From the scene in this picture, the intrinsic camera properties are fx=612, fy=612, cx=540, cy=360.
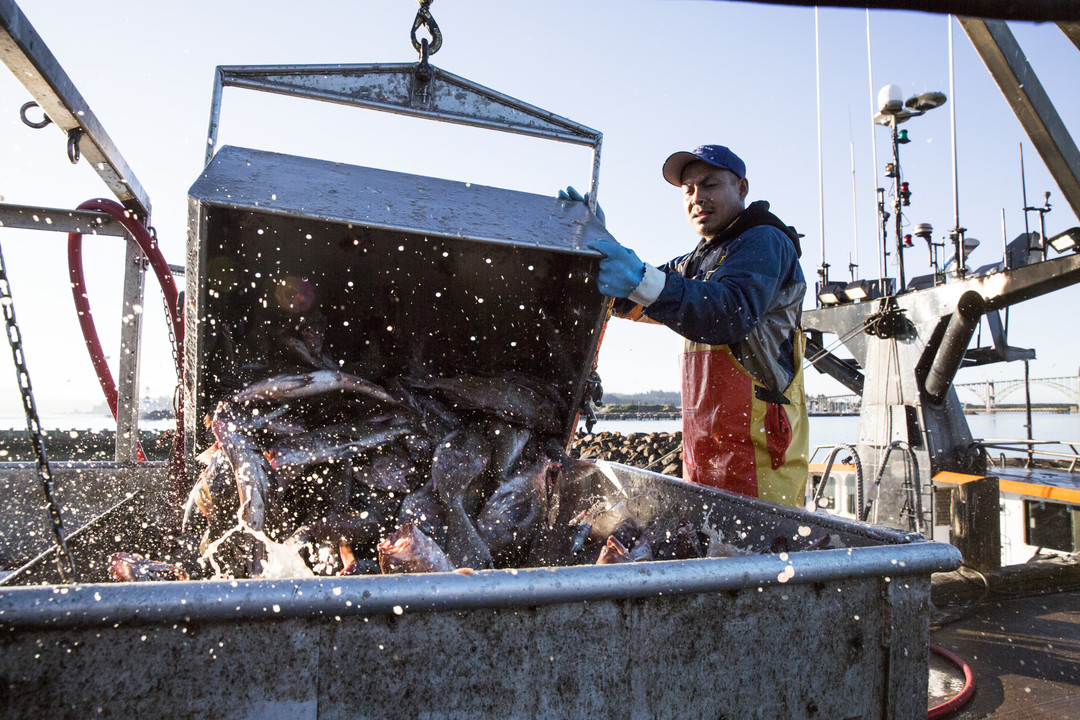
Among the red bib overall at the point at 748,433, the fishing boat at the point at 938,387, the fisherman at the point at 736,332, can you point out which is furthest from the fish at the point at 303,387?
the fishing boat at the point at 938,387

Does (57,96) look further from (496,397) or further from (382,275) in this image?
(496,397)

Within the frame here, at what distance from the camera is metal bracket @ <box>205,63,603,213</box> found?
71.9 inches

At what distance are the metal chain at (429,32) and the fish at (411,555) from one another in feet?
4.92

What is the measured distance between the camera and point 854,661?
114cm

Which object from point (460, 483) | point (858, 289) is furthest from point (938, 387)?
point (460, 483)

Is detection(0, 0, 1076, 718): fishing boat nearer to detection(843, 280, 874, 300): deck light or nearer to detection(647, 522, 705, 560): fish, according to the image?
detection(647, 522, 705, 560): fish

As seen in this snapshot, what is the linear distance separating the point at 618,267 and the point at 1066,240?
6.51 meters

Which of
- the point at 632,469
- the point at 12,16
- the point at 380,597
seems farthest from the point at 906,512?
the point at 12,16

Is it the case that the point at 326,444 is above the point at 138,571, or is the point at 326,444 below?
above

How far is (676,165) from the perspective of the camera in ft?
9.08

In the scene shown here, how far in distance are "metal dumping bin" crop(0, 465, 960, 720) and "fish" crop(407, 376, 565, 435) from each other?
3.77ft

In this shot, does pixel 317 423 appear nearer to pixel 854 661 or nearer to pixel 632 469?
pixel 632 469

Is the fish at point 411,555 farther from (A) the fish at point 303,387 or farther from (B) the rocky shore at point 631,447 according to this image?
(B) the rocky shore at point 631,447

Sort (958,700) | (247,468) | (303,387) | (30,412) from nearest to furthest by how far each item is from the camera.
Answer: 1. (30,412)
2. (247,468)
3. (303,387)
4. (958,700)
